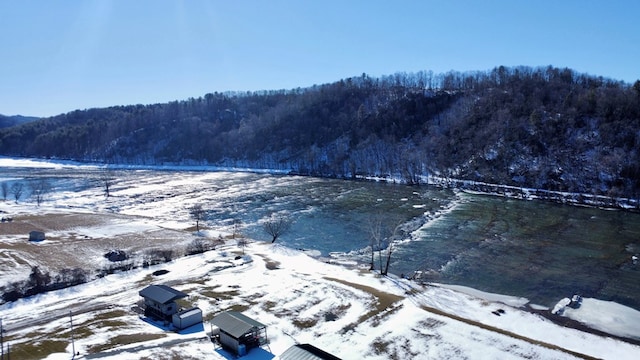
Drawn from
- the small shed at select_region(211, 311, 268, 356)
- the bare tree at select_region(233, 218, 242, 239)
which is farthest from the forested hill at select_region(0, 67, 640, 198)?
the small shed at select_region(211, 311, 268, 356)

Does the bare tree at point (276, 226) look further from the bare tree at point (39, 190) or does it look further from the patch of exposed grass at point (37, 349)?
the bare tree at point (39, 190)

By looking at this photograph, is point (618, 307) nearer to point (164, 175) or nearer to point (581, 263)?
point (581, 263)

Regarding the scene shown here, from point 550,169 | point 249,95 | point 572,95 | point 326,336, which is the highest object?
point 249,95

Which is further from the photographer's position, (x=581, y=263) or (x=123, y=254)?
(x=123, y=254)

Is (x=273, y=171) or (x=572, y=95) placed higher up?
(x=572, y=95)

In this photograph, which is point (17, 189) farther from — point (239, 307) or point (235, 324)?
point (235, 324)

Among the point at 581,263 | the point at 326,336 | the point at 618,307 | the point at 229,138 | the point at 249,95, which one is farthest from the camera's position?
the point at 249,95

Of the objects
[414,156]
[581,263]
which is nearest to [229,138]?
[414,156]
